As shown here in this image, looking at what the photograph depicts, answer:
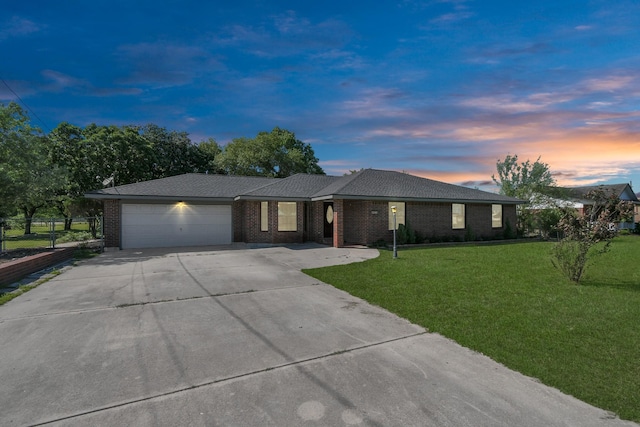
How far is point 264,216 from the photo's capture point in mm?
15977

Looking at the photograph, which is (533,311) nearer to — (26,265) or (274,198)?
(274,198)

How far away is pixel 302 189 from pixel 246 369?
14005 mm

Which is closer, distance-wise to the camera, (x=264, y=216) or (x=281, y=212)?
(x=264, y=216)

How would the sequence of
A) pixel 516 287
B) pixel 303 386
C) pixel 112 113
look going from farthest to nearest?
pixel 112 113 < pixel 516 287 < pixel 303 386

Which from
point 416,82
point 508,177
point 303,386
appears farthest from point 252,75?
point 508,177

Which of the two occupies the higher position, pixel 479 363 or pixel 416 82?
pixel 416 82

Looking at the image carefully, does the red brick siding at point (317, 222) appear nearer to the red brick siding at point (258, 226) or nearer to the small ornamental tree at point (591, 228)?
the red brick siding at point (258, 226)

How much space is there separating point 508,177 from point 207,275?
3158cm

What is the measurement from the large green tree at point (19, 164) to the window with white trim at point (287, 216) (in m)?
10.9

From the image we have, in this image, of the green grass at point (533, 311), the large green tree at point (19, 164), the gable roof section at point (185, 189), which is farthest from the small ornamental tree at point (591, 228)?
the large green tree at point (19, 164)

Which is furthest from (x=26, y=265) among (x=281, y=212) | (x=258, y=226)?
(x=281, y=212)

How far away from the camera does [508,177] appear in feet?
101

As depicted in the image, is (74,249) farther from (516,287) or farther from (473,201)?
(473,201)

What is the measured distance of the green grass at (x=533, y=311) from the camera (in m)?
3.34
